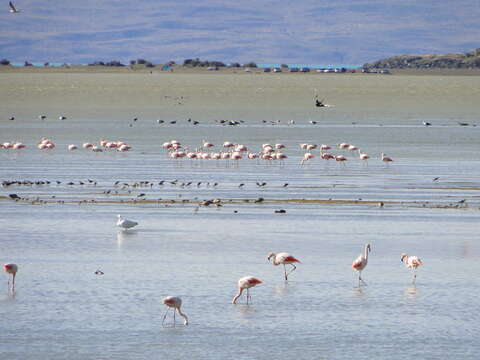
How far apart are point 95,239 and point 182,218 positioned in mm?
2819

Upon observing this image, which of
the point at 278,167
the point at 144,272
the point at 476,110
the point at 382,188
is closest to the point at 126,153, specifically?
the point at 278,167

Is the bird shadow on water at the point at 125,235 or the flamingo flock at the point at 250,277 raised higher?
the flamingo flock at the point at 250,277

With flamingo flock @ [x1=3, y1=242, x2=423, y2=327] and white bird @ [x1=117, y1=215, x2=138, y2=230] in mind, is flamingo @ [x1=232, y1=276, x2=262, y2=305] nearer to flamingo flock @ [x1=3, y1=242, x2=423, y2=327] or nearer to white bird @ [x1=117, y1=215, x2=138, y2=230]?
flamingo flock @ [x1=3, y1=242, x2=423, y2=327]

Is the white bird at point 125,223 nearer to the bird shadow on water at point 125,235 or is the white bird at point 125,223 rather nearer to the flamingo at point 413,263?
the bird shadow on water at point 125,235

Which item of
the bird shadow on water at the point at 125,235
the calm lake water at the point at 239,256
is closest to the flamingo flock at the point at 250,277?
the calm lake water at the point at 239,256

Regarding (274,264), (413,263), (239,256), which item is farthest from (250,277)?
(239,256)

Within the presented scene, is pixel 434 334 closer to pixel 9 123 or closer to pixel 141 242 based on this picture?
pixel 141 242

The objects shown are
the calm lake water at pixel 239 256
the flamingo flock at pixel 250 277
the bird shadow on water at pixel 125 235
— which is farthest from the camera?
the bird shadow on water at pixel 125 235

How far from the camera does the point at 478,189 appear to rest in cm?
2681

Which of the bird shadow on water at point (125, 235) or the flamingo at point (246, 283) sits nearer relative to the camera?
the flamingo at point (246, 283)

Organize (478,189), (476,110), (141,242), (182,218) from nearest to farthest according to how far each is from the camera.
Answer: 1. (141,242)
2. (182,218)
3. (478,189)
4. (476,110)

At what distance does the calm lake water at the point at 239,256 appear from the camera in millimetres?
13094

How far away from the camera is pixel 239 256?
1806cm

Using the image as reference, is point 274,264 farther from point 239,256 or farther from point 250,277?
point 250,277
